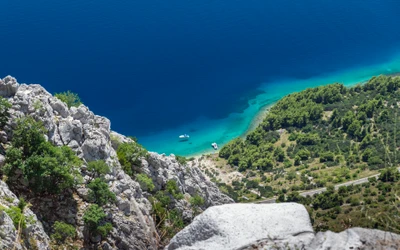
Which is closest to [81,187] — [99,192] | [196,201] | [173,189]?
[99,192]

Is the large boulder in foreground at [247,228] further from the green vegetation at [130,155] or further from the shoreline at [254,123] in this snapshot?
the shoreline at [254,123]

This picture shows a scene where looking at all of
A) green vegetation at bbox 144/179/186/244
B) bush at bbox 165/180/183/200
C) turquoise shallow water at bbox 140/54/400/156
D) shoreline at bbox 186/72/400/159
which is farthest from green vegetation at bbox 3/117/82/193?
turquoise shallow water at bbox 140/54/400/156

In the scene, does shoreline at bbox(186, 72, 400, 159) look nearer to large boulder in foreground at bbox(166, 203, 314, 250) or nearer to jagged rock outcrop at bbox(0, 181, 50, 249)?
jagged rock outcrop at bbox(0, 181, 50, 249)

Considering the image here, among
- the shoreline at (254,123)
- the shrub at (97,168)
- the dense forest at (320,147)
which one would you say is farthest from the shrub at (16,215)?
the shoreline at (254,123)

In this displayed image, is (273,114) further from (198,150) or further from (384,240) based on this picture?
(384,240)

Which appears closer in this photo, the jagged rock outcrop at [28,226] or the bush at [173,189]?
the jagged rock outcrop at [28,226]

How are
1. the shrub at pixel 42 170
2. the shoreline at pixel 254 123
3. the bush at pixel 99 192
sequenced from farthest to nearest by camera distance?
1. the shoreline at pixel 254 123
2. the bush at pixel 99 192
3. the shrub at pixel 42 170

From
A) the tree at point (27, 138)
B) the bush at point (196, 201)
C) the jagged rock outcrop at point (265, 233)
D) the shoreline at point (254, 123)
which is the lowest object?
the jagged rock outcrop at point (265, 233)

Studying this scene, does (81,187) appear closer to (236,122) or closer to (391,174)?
(391,174)
